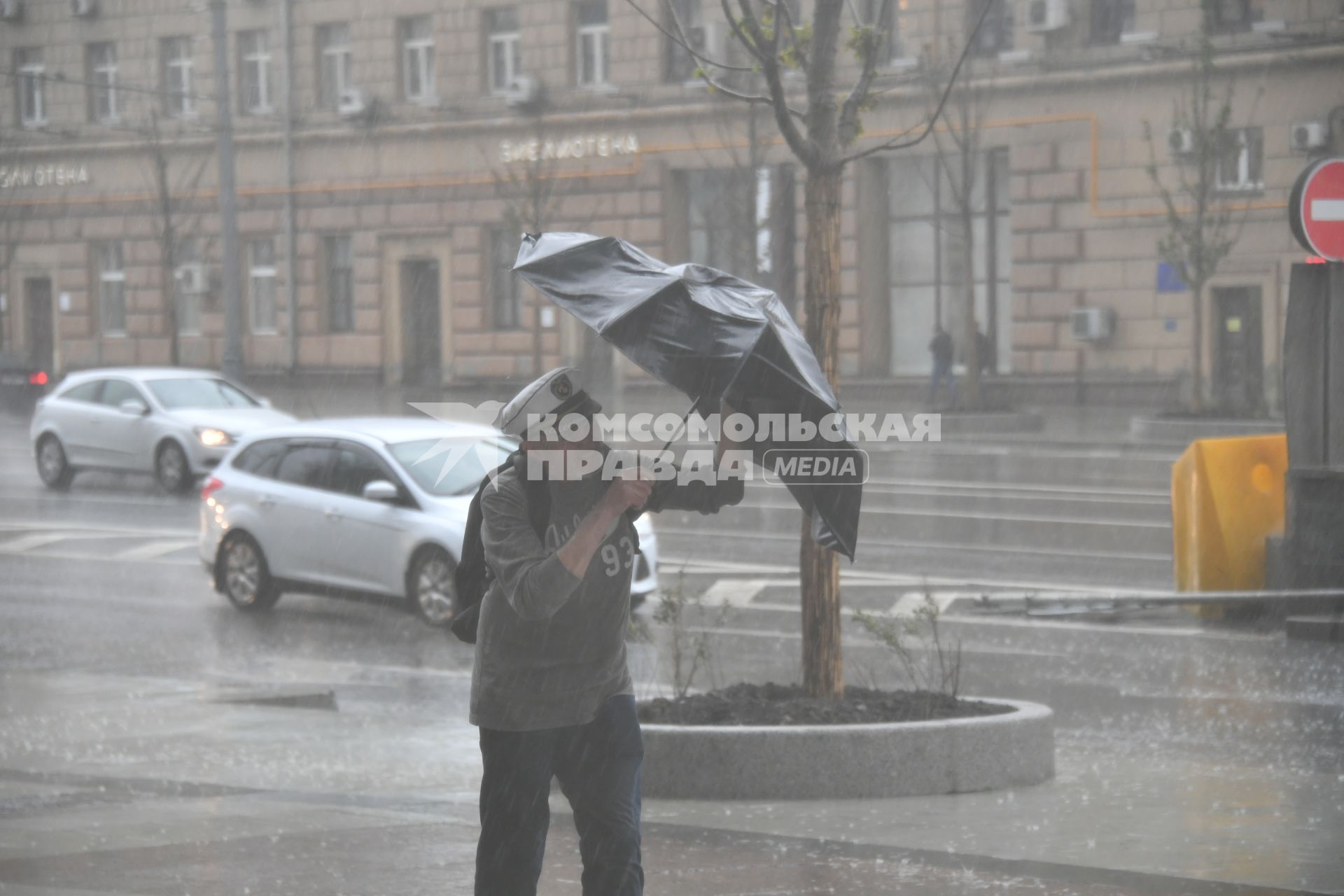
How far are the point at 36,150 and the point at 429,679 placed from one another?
39342 mm

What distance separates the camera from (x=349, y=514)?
13.9m

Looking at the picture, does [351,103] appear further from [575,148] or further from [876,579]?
[876,579]

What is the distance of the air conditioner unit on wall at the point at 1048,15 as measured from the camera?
32656mm

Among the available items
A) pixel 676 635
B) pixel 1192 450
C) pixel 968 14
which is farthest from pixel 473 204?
pixel 676 635

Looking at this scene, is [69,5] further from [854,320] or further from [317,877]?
[317,877]

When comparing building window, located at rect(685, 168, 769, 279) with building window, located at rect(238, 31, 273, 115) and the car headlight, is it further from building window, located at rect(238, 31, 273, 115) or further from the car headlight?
the car headlight

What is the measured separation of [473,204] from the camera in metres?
40.2

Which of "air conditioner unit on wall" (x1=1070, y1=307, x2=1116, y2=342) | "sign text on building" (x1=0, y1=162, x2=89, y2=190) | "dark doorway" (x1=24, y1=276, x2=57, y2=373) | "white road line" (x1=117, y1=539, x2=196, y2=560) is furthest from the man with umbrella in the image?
"dark doorway" (x1=24, y1=276, x2=57, y2=373)

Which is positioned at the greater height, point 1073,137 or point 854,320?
point 1073,137

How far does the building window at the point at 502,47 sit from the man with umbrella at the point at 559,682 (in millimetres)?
36079

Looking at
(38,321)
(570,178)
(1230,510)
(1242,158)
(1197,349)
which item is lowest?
(1230,510)

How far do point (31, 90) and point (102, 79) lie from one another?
9.13 feet

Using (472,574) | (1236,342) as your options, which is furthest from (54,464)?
(472,574)

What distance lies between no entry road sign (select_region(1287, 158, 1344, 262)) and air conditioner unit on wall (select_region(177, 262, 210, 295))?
3460 centimetres
